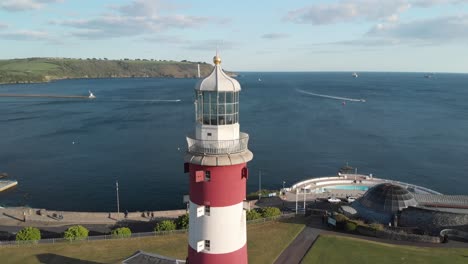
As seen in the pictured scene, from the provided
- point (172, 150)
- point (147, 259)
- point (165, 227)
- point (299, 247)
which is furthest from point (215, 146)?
point (172, 150)

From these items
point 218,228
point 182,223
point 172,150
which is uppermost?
point 218,228

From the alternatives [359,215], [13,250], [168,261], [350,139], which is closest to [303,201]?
[359,215]

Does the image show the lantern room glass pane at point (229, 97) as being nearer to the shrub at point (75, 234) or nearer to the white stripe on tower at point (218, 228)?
the white stripe on tower at point (218, 228)

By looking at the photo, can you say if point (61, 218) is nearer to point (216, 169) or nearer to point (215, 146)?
point (216, 169)

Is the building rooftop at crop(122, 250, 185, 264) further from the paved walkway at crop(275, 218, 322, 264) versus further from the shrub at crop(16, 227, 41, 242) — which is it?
the shrub at crop(16, 227, 41, 242)

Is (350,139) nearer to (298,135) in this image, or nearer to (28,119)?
(298,135)

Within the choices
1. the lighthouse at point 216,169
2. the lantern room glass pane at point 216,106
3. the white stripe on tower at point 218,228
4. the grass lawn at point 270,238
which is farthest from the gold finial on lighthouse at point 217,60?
the grass lawn at point 270,238
